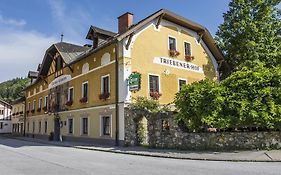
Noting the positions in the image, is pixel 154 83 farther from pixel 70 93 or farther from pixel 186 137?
pixel 70 93

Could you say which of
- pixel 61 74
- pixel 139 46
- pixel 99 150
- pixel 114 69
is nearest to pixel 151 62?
pixel 139 46

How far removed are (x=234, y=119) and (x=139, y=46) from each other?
30.9 feet

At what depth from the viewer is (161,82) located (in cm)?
2280

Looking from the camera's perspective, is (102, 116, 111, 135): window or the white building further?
the white building

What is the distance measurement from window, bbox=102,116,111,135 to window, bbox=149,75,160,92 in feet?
12.5

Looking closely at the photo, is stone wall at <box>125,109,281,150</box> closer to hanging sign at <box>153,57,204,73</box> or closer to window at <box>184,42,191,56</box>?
hanging sign at <box>153,57,204,73</box>

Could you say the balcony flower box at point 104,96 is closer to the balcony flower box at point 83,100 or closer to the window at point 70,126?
the balcony flower box at point 83,100

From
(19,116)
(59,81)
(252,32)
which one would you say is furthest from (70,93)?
(19,116)

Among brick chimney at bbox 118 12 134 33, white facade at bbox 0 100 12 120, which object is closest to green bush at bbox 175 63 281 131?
brick chimney at bbox 118 12 134 33

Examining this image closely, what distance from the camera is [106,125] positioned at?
22297mm

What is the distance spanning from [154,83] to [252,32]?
9.71 metres

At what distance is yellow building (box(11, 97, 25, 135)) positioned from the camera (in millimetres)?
46972

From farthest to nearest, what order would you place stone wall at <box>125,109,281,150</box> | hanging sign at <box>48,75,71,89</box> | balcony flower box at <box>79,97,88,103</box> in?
hanging sign at <box>48,75,71,89</box> → balcony flower box at <box>79,97,88,103</box> → stone wall at <box>125,109,281,150</box>

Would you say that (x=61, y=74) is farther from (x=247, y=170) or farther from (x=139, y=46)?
(x=247, y=170)
